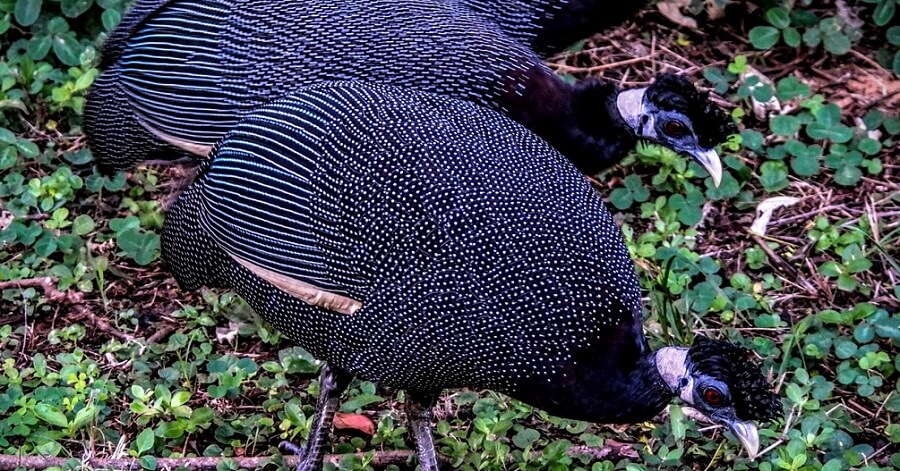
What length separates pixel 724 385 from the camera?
298 centimetres

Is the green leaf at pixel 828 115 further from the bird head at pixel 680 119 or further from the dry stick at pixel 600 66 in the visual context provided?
the bird head at pixel 680 119

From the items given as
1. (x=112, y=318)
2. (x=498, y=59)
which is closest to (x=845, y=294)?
(x=498, y=59)

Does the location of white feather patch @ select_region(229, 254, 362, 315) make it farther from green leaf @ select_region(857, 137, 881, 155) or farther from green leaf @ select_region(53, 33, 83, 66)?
green leaf @ select_region(857, 137, 881, 155)

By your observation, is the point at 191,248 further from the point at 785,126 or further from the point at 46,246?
the point at 785,126

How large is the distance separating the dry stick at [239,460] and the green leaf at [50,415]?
Result: 10cm

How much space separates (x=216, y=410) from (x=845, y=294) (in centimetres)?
210

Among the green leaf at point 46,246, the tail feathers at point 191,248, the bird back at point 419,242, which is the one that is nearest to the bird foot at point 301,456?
the bird back at point 419,242

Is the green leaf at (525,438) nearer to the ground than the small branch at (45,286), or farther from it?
nearer to the ground

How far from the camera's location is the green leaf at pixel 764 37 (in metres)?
4.99

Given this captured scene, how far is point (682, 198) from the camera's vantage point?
4.48 meters

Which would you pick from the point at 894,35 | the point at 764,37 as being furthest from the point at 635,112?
the point at 894,35

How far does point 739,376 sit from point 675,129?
3.34ft

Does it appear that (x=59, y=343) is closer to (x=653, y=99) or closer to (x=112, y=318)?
(x=112, y=318)

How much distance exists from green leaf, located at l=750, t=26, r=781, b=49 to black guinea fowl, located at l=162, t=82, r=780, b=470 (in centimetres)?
197
